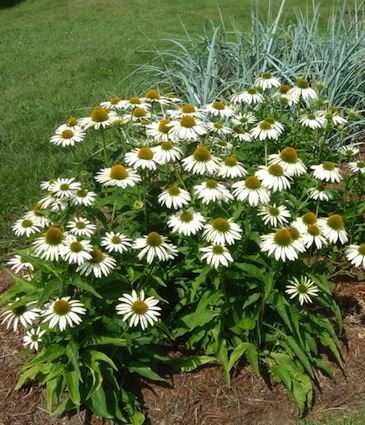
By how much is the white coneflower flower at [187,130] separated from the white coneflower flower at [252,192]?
37cm

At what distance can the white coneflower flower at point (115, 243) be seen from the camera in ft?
7.66

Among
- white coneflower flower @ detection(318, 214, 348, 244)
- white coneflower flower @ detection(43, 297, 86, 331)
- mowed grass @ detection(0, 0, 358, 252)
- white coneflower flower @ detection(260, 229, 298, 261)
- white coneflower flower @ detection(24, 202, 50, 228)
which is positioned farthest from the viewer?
mowed grass @ detection(0, 0, 358, 252)

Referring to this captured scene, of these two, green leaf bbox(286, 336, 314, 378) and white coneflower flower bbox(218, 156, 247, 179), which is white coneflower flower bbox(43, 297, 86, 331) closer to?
white coneflower flower bbox(218, 156, 247, 179)

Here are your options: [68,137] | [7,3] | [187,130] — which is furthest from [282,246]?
[7,3]

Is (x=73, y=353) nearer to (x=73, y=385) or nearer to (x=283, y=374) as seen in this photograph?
(x=73, y=385)

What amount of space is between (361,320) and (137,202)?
4.80 feet

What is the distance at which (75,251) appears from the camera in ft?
7.10

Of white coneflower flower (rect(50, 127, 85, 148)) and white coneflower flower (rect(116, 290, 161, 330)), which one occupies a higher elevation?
white coneflower flower (rect(50, 127, 85, 148))

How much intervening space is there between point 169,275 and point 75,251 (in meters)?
0.60

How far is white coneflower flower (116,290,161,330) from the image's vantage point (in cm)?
220

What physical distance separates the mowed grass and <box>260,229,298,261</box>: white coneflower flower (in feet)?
6.37

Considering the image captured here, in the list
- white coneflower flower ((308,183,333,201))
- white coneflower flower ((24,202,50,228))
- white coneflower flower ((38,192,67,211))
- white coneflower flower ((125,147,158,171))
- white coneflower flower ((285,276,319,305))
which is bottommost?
white coneflower flower ((285,276,319,305))

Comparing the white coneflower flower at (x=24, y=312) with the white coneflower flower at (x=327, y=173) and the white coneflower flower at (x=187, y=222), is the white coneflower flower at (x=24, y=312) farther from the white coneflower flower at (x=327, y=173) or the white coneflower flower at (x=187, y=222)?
the white coneflower flower at (x=327, y=173)

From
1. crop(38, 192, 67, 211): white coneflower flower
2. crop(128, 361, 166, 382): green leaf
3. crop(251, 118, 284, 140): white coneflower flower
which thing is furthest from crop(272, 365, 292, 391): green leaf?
crop(38, 192, 67, 211): white coneflower flower
